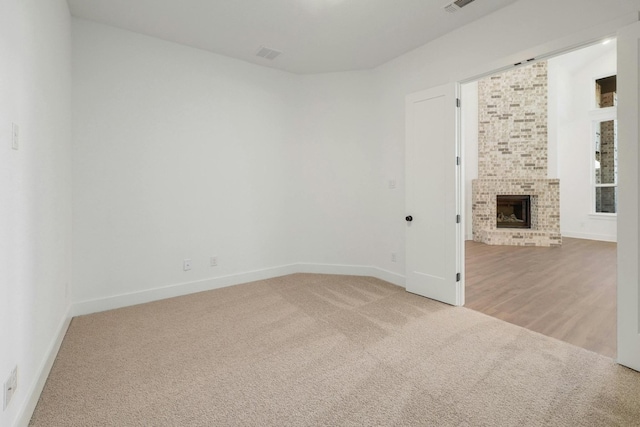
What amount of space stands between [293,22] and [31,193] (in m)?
2.62

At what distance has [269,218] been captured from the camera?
4312 mm

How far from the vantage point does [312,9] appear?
2.86 meters

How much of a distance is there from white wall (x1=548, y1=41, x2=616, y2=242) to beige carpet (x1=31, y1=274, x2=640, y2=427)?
673cm

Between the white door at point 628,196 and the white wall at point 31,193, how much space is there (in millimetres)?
3515

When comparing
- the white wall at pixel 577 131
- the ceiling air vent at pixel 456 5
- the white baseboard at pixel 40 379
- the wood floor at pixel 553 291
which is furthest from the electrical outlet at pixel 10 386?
the white wall at pixel 577 131

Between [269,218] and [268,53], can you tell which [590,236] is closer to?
[269,218]

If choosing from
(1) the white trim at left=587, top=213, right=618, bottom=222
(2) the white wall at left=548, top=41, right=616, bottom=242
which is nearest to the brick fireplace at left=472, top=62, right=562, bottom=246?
(2) the white wall at left=548, top=41, right=616, bottom=242

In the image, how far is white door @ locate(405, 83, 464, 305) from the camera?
3246mm

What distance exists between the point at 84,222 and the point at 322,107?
10.5ft

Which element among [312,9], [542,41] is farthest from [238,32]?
[542,41]

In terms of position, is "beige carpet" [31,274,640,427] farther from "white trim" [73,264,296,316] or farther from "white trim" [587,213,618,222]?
"white trim" [587,213,618,222]

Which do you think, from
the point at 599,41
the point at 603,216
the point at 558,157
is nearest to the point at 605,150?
the point at 558,157

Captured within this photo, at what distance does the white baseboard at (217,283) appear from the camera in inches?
122

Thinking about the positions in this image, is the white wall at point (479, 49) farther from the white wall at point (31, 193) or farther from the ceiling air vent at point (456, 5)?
the white wall at point (31, 193)
